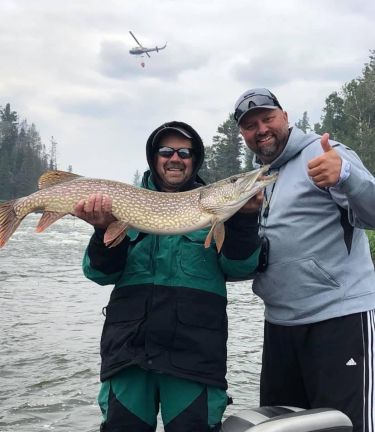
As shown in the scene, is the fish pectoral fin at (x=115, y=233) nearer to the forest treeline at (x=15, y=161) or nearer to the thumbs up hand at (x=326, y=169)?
the thumbs up hand at (x=326, y=169)

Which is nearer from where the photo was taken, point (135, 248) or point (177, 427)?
Answer: point (177, 427)

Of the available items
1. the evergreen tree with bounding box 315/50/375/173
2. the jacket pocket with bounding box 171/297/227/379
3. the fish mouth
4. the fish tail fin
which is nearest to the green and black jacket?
the jacket pocket with bounding box 171/297/227/379

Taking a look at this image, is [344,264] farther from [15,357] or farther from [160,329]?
[15,357]

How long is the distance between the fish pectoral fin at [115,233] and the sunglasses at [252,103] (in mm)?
1170

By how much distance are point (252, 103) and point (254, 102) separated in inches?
0.6

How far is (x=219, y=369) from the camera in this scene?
3502 mm

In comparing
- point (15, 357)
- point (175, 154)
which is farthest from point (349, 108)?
point (175, 154)

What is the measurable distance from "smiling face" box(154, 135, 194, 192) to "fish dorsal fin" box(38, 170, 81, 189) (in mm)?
611

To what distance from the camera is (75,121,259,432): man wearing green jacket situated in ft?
11.2

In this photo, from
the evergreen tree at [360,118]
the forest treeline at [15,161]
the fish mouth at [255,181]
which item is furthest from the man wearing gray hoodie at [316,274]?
the forest treeline at [15,161]

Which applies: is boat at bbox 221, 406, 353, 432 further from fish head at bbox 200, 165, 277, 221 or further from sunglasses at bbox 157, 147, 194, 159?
sunglasses at bbox 157, 147, 194, 159

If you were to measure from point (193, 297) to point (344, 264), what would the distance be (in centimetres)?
98

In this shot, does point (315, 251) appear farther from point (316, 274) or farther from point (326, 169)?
point (326, 169)

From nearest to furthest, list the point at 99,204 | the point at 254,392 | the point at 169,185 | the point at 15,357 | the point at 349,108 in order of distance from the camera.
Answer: the point at 99,204 → the point at 169,185 → the point at 254,392 → the point at 15,357 → the point at 349,108
